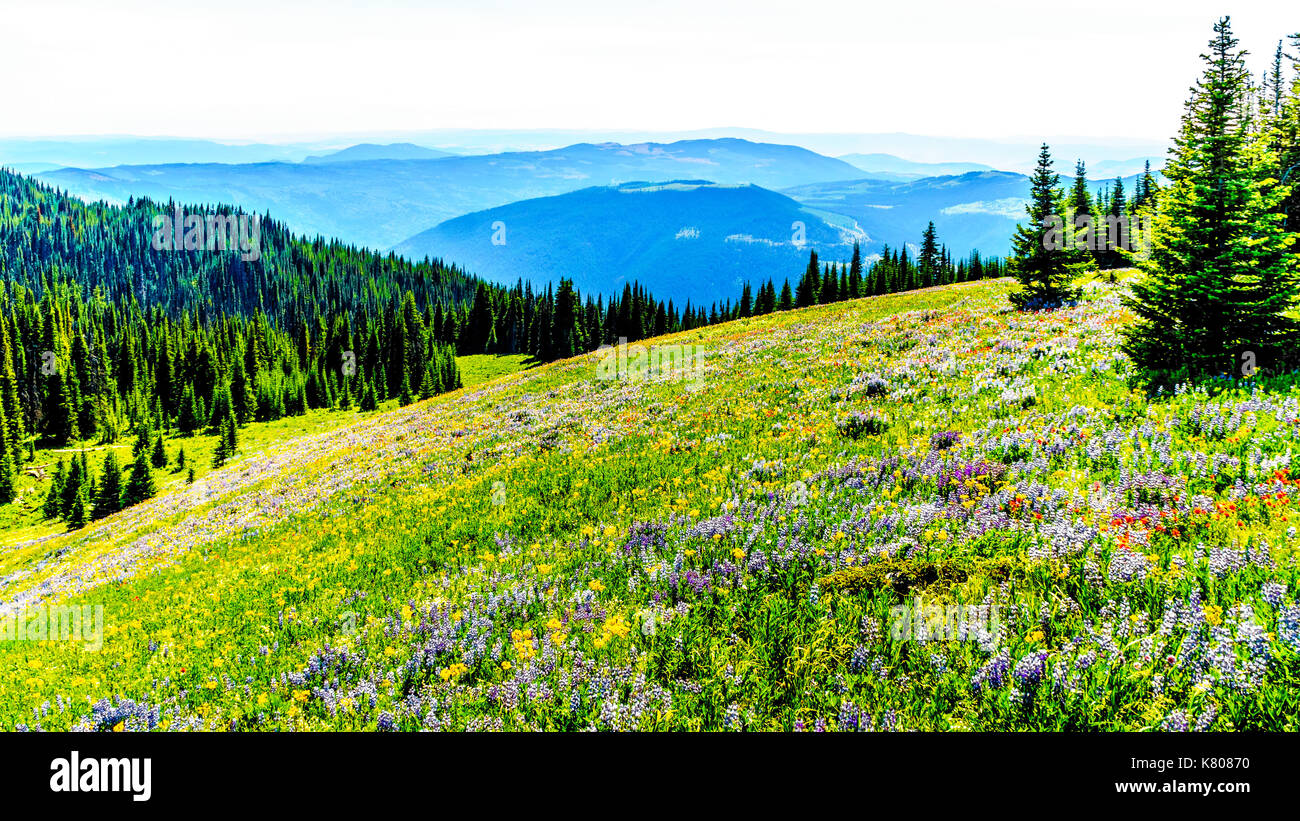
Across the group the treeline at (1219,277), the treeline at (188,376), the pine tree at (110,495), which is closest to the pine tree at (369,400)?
the treeline at (188,376)

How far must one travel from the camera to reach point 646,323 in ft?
395

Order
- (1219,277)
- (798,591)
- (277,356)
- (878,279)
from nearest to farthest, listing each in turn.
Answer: (798,591), (1219,277), (878,279), (277,356)

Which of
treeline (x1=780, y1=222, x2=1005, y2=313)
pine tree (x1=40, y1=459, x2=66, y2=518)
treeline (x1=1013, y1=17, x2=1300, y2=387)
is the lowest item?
pine tree (x1=40, y1=459, x2=66, y2=518)

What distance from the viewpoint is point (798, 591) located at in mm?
5930

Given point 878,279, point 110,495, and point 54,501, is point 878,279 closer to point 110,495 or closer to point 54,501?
point 110,495

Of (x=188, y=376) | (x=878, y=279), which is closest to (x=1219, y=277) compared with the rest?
(x=878, y=279)

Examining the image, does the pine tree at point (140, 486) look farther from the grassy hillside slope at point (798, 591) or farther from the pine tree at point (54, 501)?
the grassy hillside slope at point (798, 591)

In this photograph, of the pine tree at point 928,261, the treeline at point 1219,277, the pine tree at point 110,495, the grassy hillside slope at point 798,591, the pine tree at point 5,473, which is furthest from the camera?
the pine tree at point 928,261

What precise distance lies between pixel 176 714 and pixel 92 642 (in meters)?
5.42

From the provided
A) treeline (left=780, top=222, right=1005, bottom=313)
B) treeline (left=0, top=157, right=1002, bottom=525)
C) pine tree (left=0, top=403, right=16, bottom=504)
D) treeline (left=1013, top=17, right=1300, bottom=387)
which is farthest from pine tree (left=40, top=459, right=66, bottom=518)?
treeline (left=780, top=222, right=1005, bottom=313)

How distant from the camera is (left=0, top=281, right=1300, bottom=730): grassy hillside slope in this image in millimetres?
4129

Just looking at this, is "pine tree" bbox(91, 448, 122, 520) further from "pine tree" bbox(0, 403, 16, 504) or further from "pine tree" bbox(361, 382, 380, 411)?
"pine tree" bbox(361, 382, 380, 411)

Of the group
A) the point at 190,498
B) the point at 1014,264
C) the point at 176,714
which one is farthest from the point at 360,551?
the point at 1014,264

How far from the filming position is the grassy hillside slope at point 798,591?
13.5 ft
